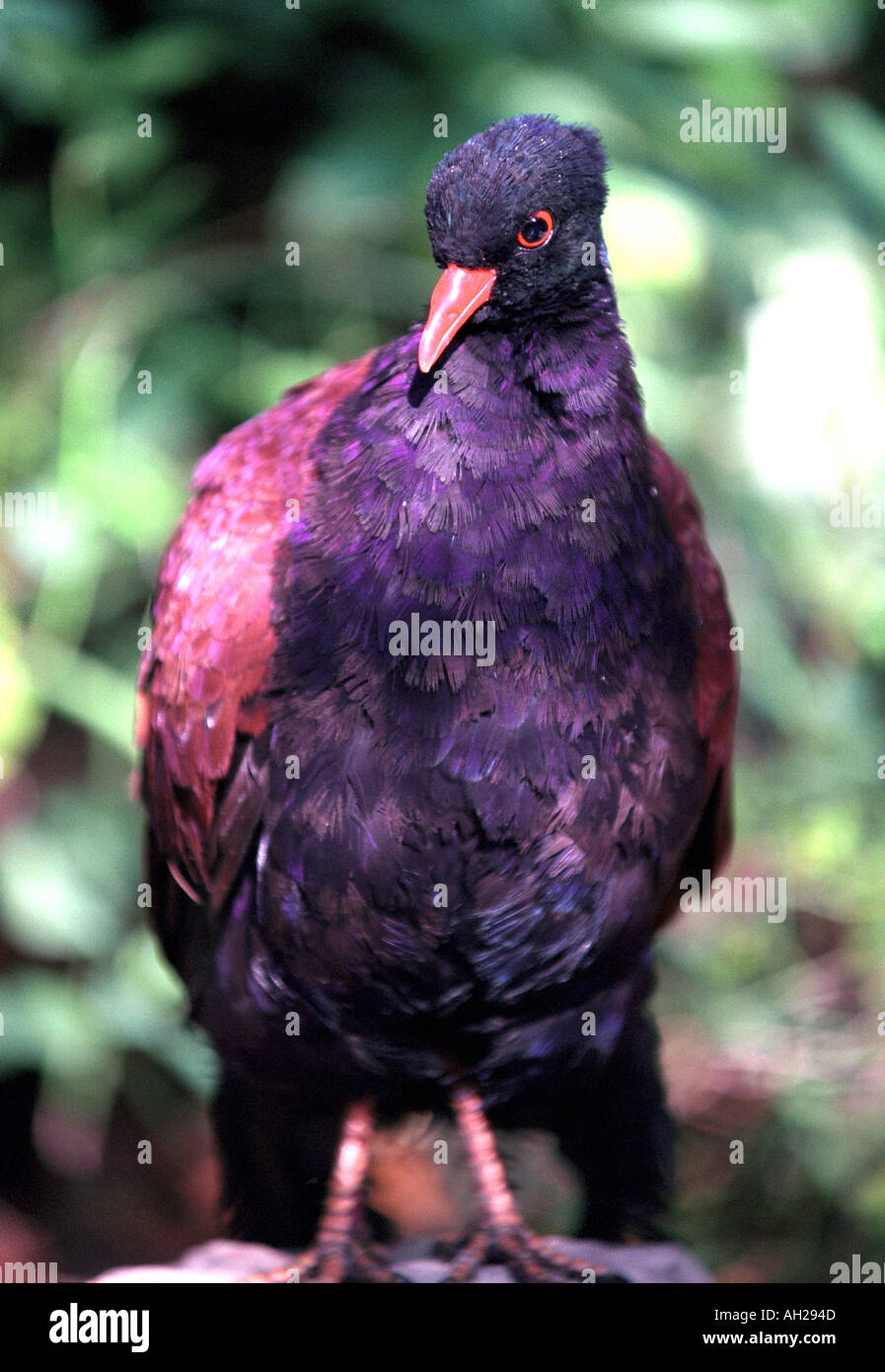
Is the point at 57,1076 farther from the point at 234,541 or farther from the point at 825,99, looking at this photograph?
the point at 825,99

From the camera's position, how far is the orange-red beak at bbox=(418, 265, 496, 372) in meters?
1.56

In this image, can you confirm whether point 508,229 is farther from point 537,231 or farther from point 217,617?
point 217,617

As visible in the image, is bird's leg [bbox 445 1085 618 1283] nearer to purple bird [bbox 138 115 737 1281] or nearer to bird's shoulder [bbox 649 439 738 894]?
purple bird [bbox 138 115 737 1281]

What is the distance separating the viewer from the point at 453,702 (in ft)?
5.60

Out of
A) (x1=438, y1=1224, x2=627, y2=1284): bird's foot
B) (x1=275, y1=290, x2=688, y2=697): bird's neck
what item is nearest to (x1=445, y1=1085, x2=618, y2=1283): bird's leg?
(x1=438, y1=1224, x2=627, y2=1284): bird's foot

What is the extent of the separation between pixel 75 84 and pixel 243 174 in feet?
2.15

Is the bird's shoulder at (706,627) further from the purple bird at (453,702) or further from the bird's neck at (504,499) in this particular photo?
the bird's neck at (504,499)

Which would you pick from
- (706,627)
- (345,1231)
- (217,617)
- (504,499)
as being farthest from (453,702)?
(345,1231)

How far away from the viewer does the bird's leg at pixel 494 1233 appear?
2160 mm

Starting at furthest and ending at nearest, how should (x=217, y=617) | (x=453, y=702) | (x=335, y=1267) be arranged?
1. (x=335, y=1267)
2. (x=217, y=617)
3. (x=453, y=702)

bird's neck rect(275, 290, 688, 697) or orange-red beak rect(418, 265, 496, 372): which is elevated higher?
orange-red beak rect(418, 265, 496, 372)

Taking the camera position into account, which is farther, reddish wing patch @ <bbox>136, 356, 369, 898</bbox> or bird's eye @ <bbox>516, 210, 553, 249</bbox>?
reddish wing patch @ <bbox>136, 356, 369, 898</bbox>

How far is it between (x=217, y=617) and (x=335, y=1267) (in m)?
1.10

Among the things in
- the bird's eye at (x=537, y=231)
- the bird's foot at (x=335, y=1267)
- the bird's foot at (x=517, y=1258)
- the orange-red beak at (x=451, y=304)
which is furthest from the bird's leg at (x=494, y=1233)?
the bird's eye at (x=537, y=231)
